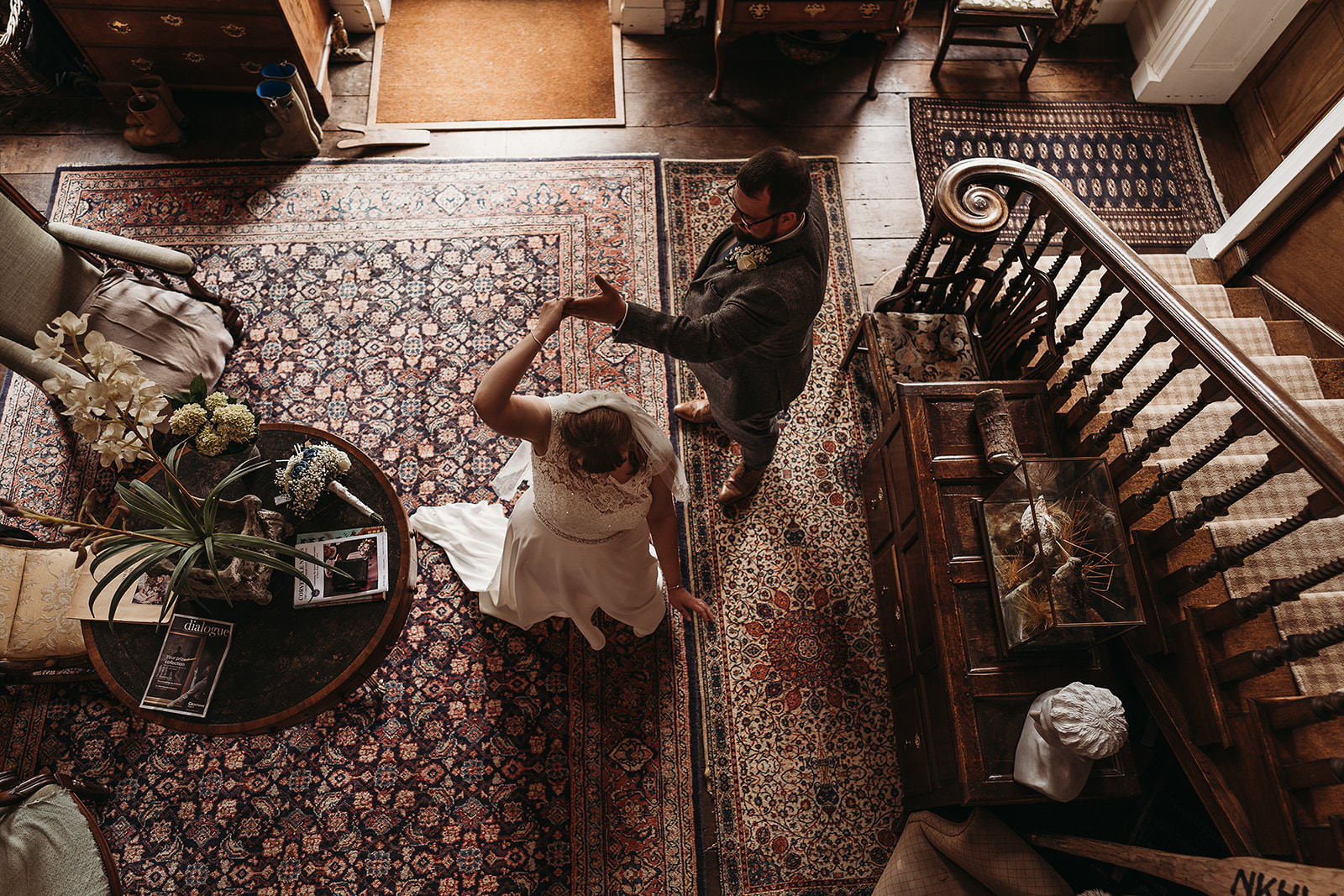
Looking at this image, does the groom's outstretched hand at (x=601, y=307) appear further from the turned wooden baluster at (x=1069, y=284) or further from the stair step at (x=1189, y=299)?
the stair step at (x=1189, y=299)

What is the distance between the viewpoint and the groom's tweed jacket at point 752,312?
2008 mm

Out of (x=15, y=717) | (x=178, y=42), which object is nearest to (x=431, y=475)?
(x=15, y=717)

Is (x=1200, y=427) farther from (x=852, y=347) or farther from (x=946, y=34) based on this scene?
(x=946, y=34)

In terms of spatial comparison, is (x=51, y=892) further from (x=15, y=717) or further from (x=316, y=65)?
(x=316, y=65)

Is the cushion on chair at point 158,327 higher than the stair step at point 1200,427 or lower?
higher

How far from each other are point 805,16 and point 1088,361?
8.02 feet

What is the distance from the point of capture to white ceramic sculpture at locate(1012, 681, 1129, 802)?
73.4 inches

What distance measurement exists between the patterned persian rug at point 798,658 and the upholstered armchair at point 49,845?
1914mm

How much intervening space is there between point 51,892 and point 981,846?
266cm

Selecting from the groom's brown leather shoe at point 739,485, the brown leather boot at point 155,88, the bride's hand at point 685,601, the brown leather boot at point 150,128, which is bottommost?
the bride's hand at point 685,601

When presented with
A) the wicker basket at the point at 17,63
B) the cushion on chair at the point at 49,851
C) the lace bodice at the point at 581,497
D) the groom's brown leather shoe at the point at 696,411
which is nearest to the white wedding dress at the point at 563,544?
the lace bodice at the point at 581,497

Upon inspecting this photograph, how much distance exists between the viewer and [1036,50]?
4.13 m

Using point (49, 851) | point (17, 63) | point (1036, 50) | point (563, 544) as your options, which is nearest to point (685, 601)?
point (563, 544)

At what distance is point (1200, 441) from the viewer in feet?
8.80
